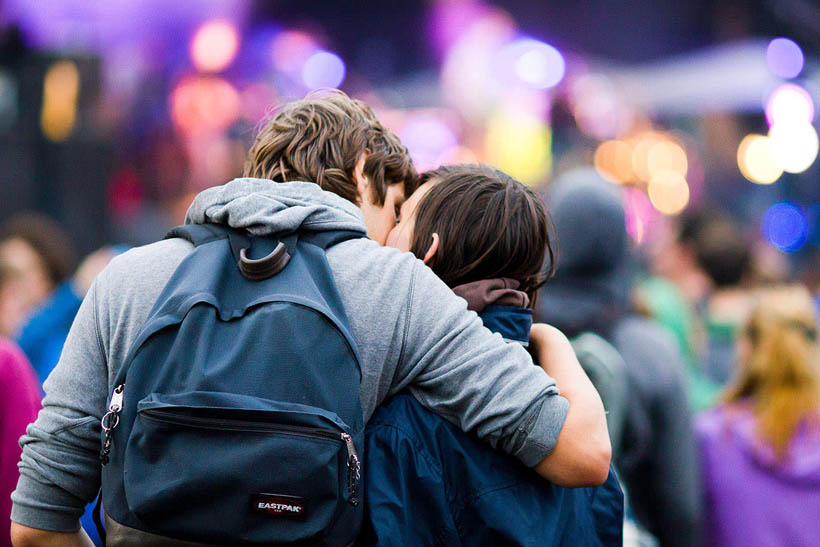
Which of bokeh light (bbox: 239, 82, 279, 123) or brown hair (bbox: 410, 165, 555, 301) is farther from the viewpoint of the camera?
bokeh light (bbox: 239, 82, 279, 123)

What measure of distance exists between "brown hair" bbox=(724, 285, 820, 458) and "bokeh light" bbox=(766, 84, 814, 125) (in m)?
10.8

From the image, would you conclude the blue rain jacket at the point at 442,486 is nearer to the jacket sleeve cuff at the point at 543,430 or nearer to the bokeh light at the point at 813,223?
the jacket sleeve cuff at the point at 543,430

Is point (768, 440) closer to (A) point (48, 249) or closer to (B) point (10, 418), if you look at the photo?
(B) point (10, 418)

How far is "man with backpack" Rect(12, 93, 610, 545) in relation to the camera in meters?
1.51

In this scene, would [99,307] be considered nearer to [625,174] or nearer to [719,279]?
[719,279]

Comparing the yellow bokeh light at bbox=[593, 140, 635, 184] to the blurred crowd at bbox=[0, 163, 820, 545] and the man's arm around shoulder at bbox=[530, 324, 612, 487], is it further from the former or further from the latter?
the man's arm around shoulder at bbox=[530, 324, 612, 487]

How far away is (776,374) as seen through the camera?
3545 mm

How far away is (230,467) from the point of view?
1499 millimetres

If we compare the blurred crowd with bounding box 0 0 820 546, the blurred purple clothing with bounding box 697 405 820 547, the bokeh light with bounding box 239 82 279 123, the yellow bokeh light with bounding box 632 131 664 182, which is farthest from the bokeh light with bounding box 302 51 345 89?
the blurred purple clothing with bounding box 697 405 820 547

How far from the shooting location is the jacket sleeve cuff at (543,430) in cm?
168

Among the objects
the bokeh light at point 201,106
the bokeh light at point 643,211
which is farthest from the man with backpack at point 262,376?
the bokeh light at point 643,211

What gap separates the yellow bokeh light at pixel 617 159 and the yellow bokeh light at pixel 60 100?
394 inches

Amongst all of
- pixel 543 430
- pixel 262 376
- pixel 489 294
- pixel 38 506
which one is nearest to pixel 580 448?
pixel 543 430

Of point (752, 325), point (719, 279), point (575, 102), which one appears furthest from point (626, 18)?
point (752, 325)
